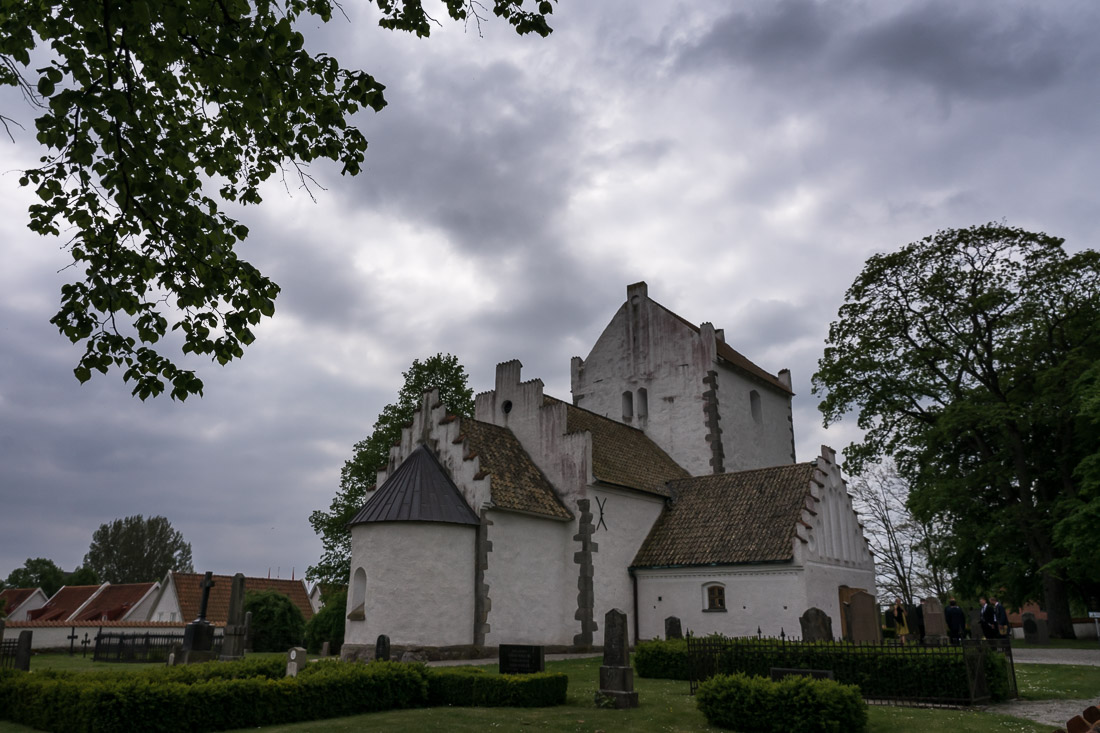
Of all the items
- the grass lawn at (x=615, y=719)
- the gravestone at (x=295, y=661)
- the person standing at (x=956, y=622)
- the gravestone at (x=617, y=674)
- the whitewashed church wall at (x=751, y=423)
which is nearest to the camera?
the grass lawn at (x=615, y=719)

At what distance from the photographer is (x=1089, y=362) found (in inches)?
1090

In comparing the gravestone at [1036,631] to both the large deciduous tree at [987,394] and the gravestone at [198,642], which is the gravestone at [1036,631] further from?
the gravestone at [198,642]

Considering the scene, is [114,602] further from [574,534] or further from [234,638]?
[574,534]

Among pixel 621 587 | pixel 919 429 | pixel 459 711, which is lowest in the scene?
pixel 459 711

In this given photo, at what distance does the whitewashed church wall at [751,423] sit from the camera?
1356 inches

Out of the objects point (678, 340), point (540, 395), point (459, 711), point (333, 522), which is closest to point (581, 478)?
point (540, 395)

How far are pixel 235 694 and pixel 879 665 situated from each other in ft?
40.3

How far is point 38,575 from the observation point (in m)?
75.9

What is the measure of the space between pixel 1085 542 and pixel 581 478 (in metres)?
16.8

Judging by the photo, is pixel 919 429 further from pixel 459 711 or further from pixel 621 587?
pixel 459 711

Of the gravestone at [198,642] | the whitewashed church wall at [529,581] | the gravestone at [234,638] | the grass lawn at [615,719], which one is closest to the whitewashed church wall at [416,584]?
the whitewashed church wall at [529,581]

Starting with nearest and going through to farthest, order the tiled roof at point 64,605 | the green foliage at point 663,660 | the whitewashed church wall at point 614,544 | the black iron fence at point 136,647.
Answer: the green foliage at point 663,660, the whitewashed church wall at point 614,544, the black iron fence at point 136,647, the tiled roof at point 64,605

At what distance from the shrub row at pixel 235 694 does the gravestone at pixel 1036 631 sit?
24.1 m

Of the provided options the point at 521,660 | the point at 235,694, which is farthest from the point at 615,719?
the point at 235,694
